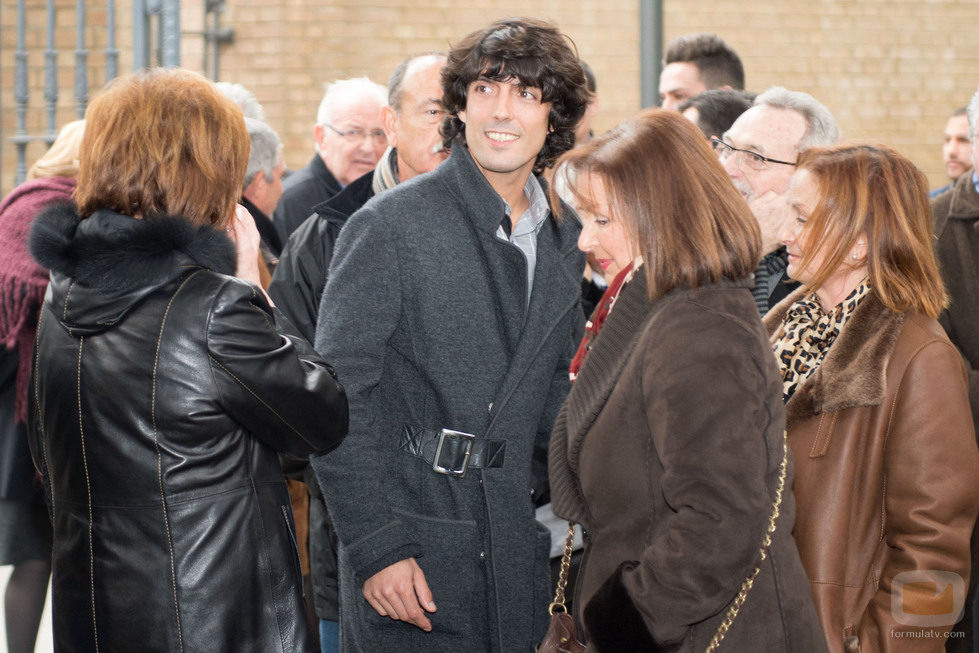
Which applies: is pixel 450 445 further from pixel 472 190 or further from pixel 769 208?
pixel 769 208

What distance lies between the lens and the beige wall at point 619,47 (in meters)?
8.64

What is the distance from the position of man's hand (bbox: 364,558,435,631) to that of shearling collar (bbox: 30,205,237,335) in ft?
2.35

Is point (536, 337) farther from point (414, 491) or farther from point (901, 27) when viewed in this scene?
point (901, 27)

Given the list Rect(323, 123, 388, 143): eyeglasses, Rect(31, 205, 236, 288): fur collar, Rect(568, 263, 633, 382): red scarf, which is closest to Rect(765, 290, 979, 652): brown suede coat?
Rect(568, 263, 633, 382): red scarf

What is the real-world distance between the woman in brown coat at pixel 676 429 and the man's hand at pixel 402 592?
394mm

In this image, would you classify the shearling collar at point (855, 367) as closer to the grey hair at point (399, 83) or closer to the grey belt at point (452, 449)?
the grey belt at point (452, 449)

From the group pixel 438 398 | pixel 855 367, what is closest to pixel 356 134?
pixel 438 398

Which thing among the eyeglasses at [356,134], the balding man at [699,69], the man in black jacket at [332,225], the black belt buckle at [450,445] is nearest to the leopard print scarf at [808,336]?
the black belt buckle at [450,445]

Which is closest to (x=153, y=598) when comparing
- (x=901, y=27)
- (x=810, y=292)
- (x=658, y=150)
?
(x=658, y=150)

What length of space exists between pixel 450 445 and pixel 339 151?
2921 mm

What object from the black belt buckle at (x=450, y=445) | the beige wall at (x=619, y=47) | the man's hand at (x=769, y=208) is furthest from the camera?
the beige wall at (x=619, y=47)

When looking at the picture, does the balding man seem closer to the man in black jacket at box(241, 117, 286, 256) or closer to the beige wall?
the man in black jacket at box(241, 117, 286, 256)

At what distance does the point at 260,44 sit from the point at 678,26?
347cm

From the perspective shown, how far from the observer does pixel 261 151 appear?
4.37 meters
